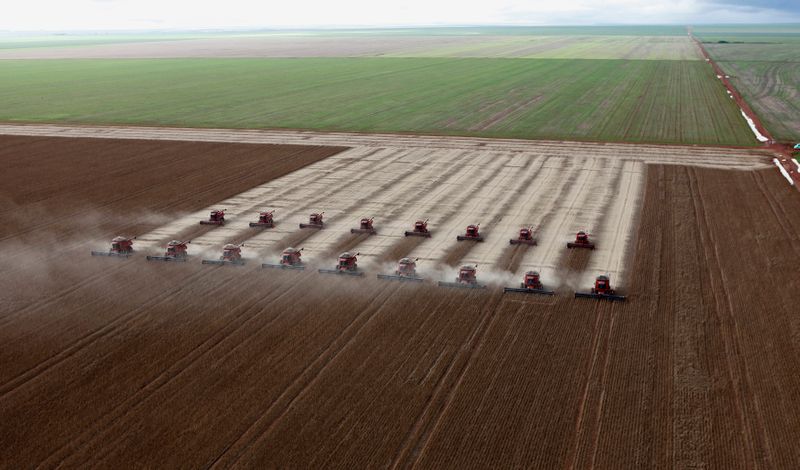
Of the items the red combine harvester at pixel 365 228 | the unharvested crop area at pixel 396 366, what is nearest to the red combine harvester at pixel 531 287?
the unharvested crop area at pixel 396 366

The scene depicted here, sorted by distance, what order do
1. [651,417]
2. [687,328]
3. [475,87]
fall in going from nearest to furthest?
[651,417]
[687,328]
[475,87]

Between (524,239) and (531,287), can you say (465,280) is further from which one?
(524,239)

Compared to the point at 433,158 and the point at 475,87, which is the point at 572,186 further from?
the point at 475,87

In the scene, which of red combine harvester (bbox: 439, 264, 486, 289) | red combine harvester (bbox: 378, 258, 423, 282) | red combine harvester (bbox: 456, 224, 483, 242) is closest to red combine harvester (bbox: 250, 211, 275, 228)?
red combine harvester (bbox: 378, 258, 423, 282)

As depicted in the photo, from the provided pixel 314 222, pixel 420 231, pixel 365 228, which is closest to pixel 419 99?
pixel 314 222

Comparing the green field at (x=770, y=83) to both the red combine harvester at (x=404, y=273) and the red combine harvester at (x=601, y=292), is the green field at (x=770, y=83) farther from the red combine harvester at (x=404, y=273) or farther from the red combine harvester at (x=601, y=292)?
the red combine harvester at (x=404, y=273)

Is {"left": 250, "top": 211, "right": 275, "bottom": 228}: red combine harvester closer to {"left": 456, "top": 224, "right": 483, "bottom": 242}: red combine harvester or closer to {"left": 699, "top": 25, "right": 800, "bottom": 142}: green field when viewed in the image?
{"left": 456, "top": 224, "right": 483, "bottom": 242}: red combine harvester

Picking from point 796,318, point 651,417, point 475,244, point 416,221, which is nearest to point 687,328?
point 796,318
